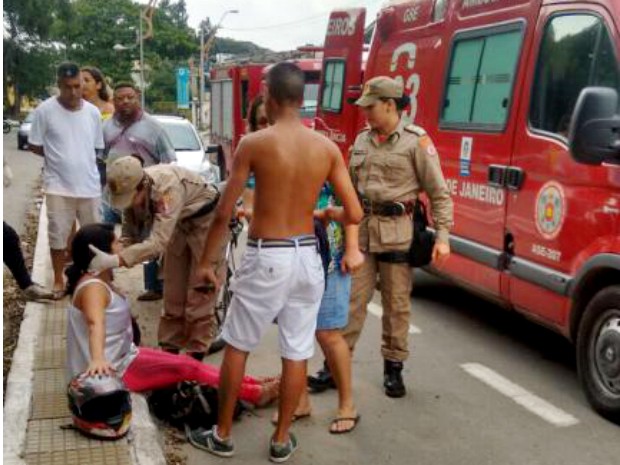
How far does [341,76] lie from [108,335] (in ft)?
19.0

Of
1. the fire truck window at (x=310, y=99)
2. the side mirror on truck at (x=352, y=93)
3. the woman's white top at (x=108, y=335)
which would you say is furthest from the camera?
the fire truck window at (x=310, y=99)

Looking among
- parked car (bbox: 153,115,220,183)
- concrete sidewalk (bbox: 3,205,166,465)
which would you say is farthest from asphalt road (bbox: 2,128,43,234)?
concrete sidewalk (bbox: 3,205,166,465)

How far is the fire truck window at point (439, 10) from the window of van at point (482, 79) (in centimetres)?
38

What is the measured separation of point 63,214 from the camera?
6.22 m

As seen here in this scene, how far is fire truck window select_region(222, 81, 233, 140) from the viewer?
58.1 feet

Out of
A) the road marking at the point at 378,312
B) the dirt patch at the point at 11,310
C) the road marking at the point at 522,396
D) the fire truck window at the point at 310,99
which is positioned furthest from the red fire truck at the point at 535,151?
the fire truck window at the point at 310,99

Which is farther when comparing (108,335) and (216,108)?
(216,108)

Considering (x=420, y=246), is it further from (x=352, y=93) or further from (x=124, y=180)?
(x=352, y=93)

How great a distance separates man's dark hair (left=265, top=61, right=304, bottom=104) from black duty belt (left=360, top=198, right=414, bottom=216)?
1.17 meters

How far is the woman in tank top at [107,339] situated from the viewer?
12.1 feet

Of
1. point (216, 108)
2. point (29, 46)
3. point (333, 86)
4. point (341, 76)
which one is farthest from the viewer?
point (29, 46)

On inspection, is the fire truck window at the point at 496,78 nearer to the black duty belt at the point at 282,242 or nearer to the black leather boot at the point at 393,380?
the black leather boot at the point at 393,380

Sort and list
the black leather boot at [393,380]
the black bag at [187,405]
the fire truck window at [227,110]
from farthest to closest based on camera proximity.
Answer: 1. the fire truck window at [227,110]
2. the black leather boot at [393,380]
3. the black bag at [187,405]

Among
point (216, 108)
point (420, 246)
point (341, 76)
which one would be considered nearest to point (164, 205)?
point (420, 246)
